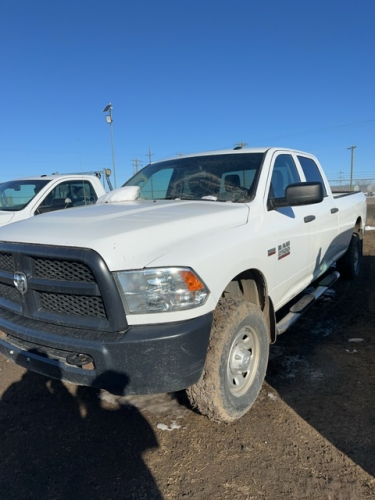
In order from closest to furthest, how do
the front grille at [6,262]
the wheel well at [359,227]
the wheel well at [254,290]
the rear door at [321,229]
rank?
the front grille at [6,262]
the wheel well at [254,290]
the rear door at [321,229]
the wheel well at [359,227]

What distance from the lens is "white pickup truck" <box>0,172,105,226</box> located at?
21.1 ft

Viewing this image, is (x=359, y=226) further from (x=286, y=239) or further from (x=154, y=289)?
(x=154, y=289)

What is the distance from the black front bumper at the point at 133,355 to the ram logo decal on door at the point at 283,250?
121 cm

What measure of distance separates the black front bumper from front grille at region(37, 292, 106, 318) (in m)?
0.11

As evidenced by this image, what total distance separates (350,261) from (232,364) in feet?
13.9

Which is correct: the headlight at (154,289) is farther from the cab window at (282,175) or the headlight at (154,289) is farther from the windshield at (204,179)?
the cab window at (282,175)

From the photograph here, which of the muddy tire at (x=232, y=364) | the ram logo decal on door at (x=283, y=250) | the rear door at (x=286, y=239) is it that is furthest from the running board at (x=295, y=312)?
the ram logo decal on door at (x=283, y=250)

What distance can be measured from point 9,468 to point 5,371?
4.73 ft

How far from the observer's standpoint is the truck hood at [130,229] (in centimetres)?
209

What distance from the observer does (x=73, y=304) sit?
2273 mm

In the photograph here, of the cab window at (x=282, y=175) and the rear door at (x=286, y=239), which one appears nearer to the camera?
the rear door at (x=286, y=239)

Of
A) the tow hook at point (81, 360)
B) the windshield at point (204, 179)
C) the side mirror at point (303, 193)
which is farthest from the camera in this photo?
the windshield at point (204, 179)

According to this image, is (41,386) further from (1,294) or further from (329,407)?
(329,407)

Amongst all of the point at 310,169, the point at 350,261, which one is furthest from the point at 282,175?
the point at 350,261
